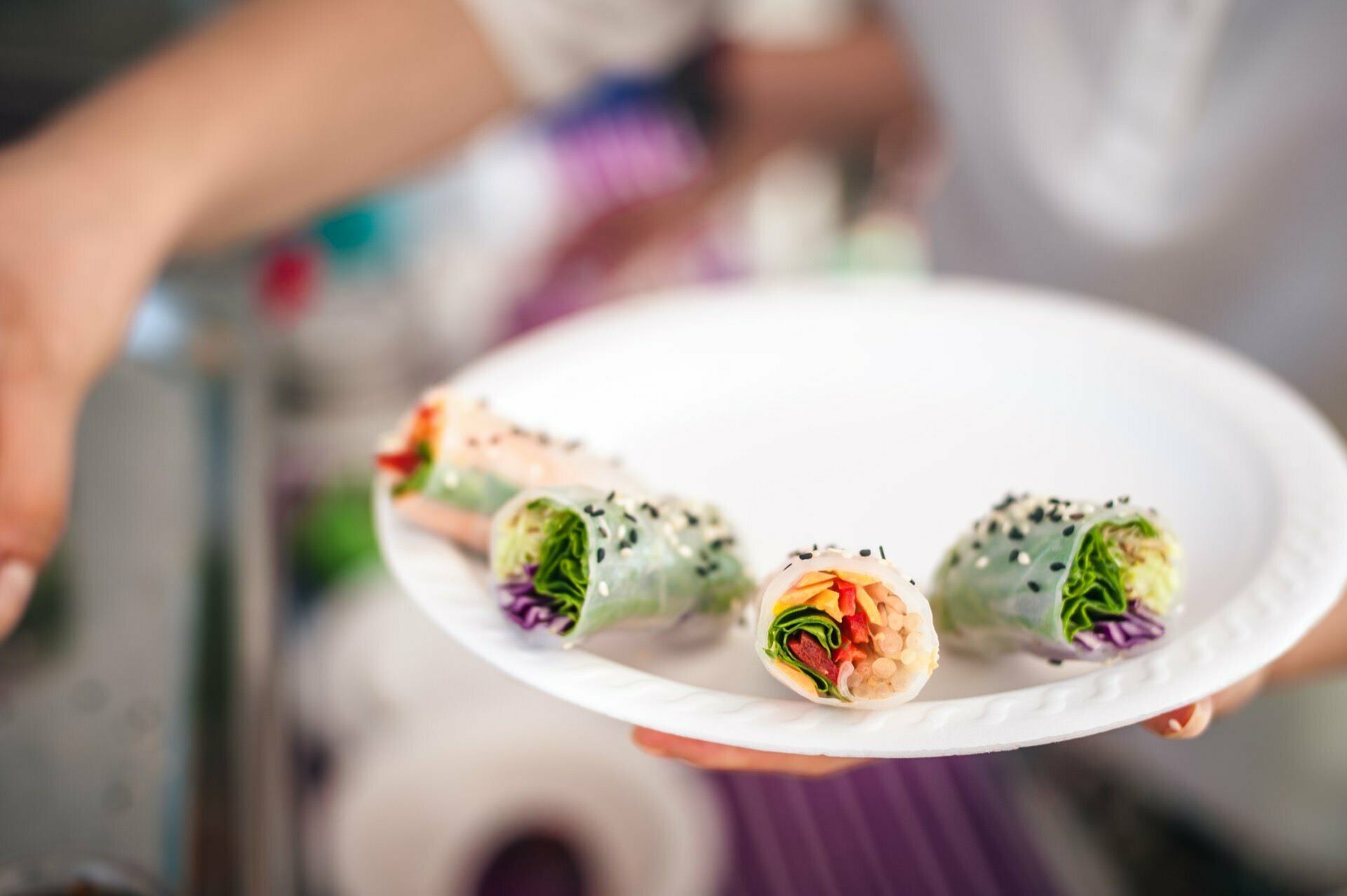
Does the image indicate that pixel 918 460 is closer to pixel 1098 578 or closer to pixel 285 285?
pixel 1098 578

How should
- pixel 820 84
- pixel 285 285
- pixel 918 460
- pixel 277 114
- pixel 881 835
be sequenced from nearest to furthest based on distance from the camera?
pixel 918 460
pixel 277 114
pixel 881 835
pixel 285 285
pixel 820 84

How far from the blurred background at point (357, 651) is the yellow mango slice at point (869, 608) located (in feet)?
2.10

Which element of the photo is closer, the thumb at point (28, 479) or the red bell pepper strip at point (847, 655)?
the red bell pepper strip at point (847, 655)

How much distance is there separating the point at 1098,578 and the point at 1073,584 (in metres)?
0.02

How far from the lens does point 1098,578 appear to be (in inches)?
24.3

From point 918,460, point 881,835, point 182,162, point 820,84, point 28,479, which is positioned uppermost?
point 820,84

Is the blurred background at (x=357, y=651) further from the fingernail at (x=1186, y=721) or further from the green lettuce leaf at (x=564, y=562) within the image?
the fingernail at (x=1186, y=721)

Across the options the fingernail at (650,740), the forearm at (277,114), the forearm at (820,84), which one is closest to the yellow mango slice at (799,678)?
the fingernail at (650,740)

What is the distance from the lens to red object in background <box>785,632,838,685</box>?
54 centimetres

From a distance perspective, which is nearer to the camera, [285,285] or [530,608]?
[530,608]

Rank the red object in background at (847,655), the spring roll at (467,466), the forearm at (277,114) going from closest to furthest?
the red object in background at (847,655) → the spring roll at (467,466) → the forearm at (277,114)

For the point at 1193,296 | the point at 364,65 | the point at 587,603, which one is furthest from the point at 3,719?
the point at 1193,296

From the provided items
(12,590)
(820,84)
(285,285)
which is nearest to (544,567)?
(12,590)

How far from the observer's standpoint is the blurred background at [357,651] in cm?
90
